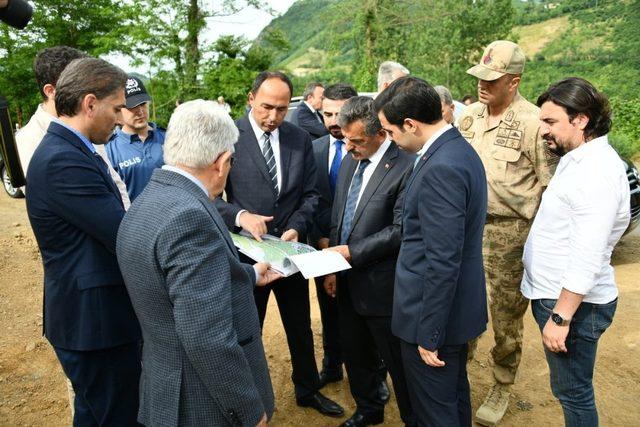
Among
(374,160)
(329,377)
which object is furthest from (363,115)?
(329,377)

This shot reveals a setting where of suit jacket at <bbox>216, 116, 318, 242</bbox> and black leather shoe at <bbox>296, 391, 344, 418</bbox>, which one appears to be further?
black leather shoe at <bbox>296, 391, 344, 418</bbox>

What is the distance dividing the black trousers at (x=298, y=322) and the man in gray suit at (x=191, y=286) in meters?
1.48

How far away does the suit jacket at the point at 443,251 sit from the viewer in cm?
216

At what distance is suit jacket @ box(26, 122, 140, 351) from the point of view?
2.10 metres

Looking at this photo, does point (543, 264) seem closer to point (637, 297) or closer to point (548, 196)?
point (548, 196)

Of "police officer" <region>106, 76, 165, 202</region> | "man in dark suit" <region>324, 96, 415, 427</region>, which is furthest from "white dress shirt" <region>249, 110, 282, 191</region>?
"police officer" <region>106, 76, 165, 202</region>

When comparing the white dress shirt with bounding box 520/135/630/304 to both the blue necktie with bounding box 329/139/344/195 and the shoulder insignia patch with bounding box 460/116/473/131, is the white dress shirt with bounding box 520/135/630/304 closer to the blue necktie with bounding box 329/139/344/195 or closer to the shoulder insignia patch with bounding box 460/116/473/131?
the shoulder insignia patch with bounding box 460/116/473/131

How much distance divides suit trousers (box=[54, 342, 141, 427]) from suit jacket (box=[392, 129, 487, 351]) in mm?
1250

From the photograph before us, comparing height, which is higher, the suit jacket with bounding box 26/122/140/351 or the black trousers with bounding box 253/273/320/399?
the suit jacket with bounding box 26/122/140/351

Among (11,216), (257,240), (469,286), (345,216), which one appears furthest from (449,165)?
(11,216)

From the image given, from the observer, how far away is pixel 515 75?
334 cm

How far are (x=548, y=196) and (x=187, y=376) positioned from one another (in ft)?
5.83

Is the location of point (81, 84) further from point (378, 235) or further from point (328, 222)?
point (328, 222)

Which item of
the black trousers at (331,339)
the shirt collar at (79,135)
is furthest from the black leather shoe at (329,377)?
the shirt collar at (79,135)
